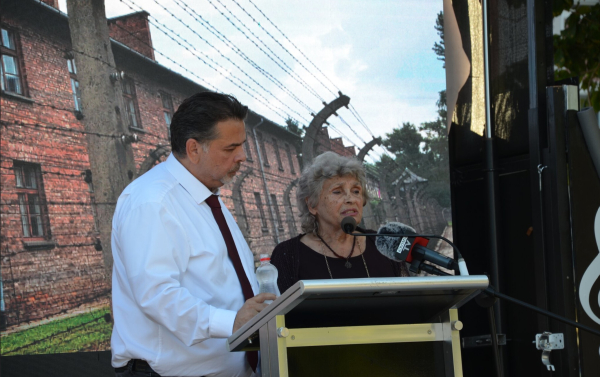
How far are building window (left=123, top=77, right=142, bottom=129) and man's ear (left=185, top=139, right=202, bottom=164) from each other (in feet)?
4.27

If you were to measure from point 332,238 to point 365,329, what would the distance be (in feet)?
5.00

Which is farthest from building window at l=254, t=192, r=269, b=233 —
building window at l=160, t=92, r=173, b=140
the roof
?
building window at l=160, t=92, r=173, b=140

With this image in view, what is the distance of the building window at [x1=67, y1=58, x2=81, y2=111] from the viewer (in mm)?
3338

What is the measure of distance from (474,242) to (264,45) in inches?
69.6

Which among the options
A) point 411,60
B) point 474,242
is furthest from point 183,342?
point 411,60

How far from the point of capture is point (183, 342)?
1961 millimetres

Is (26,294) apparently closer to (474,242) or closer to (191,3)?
(191,3)

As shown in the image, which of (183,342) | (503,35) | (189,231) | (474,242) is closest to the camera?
(183,342)

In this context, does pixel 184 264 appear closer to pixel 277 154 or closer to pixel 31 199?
pixel 31 199

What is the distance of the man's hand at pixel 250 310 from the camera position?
181 cm

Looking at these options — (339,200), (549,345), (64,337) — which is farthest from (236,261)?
(64,337)

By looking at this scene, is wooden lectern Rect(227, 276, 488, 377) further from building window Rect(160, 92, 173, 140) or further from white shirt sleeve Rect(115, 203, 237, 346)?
building window Rect(160, 92, 173, 140)

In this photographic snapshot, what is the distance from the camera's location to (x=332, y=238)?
10.4ft

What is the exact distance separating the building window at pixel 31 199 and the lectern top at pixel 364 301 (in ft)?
6.54
